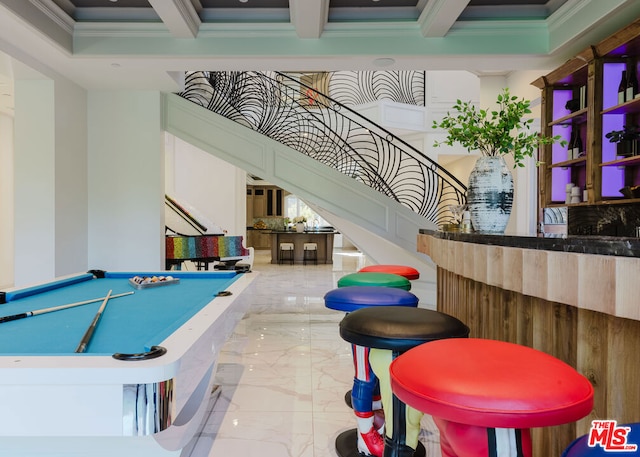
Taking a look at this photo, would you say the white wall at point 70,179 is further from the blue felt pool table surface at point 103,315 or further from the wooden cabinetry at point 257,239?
the wooden cabinetry at point 257,239

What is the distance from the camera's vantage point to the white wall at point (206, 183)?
427 inches

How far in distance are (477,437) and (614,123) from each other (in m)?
3.95

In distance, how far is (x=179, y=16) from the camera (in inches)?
161

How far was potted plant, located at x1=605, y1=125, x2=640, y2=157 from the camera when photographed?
365 cm

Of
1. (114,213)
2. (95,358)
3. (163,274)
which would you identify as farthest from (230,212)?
(95,358)

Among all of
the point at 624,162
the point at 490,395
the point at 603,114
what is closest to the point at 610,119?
the point at 603,114

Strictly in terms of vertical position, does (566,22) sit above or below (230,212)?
above

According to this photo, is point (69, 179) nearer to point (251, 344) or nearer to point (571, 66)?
point (251, 344)

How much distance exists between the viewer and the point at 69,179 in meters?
5.23

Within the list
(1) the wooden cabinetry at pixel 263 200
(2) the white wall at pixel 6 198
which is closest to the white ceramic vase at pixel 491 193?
(2) the white wall at pixel 6 198

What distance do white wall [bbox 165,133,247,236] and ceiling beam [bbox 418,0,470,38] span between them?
23.7 ft

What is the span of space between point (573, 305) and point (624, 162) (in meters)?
3.19

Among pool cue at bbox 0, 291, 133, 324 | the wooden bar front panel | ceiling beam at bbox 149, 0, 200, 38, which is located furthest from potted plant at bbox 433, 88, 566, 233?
ceiling beam at bbox 149, 0, 200, 38

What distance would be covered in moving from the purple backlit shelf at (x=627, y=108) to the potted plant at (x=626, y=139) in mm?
132
